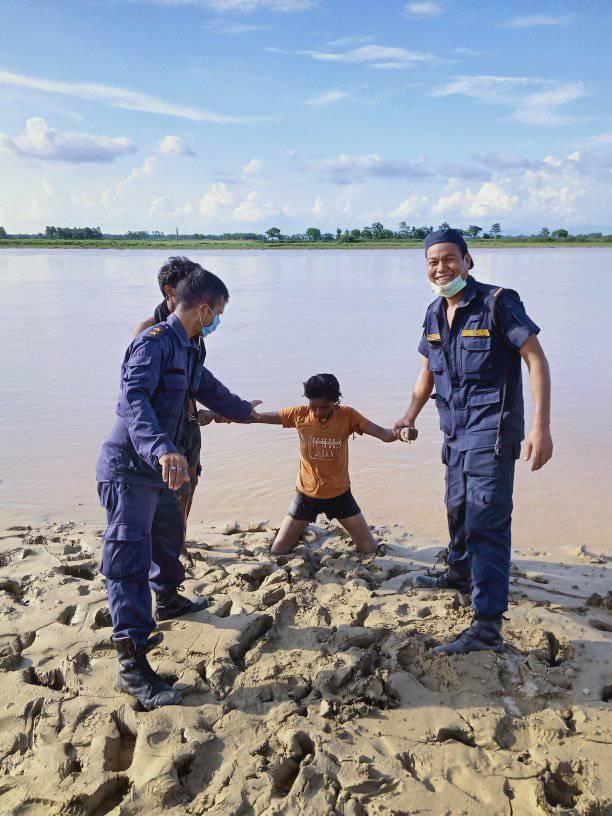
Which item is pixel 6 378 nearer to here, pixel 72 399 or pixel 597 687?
pixel 72 399

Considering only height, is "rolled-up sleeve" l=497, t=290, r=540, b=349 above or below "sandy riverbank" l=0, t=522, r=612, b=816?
above

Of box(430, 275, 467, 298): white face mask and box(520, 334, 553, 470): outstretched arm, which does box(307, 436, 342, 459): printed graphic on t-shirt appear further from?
box(520, 334, 553, 470): outstretched arm

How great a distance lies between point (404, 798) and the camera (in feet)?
7.70

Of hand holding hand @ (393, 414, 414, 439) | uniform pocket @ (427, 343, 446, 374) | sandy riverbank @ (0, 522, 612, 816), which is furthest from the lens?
hand holding hand @ (393, 414, 414, 439)

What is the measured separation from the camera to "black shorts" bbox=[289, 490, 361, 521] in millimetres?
4391

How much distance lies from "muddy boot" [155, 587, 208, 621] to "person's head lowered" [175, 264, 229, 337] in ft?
4.77

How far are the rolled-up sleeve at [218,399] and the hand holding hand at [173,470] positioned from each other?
1038mm

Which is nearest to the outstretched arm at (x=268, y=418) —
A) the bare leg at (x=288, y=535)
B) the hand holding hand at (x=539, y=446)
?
the bare leg at (x=288, y=535)

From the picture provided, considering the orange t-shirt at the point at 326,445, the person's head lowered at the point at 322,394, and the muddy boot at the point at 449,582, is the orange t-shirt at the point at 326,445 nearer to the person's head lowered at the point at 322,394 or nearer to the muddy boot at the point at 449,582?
the person's head lowered at the point at 322,394

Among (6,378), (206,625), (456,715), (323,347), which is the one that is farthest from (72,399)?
(456,715)

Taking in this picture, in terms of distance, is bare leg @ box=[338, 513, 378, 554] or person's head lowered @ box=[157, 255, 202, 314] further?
bare leg @ box=[338, 513, 378, 554]

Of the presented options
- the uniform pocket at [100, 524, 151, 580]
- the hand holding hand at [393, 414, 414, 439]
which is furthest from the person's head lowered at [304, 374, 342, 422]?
the uniform pocket at [100, 524, 151, 580]

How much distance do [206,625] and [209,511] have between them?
88.3 inches

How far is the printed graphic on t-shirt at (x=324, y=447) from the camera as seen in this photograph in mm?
4359
